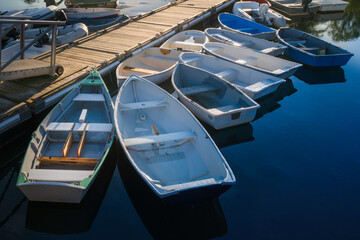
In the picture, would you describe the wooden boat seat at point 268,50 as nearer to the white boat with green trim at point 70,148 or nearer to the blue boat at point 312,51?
the blue boat at point 312,51

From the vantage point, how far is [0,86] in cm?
922

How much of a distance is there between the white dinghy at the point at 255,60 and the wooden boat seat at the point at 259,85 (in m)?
0.48

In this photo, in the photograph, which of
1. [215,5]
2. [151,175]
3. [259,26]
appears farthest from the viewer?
[215,5]

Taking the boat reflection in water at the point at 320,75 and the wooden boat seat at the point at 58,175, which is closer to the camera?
the wooden boat seat at the point at 58,175

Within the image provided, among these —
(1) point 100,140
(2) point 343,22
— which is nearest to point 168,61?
(1) point 100,140

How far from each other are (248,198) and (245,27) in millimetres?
13482

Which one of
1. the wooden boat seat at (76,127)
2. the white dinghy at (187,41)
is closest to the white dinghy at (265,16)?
the white dinghy at (187,41)

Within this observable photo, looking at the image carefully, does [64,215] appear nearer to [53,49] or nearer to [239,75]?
[53,49]

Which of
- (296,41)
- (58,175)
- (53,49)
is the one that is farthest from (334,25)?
(58,175)

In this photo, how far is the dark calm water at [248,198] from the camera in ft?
19.0

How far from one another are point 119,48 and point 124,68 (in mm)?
1755

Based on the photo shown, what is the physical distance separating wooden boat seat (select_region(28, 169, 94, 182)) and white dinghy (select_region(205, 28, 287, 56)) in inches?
399

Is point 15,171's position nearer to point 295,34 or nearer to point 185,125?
point 185,125

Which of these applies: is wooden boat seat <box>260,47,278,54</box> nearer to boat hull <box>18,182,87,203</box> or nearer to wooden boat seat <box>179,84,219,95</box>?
wooden boat seat <box>179,84,219,95</box>
